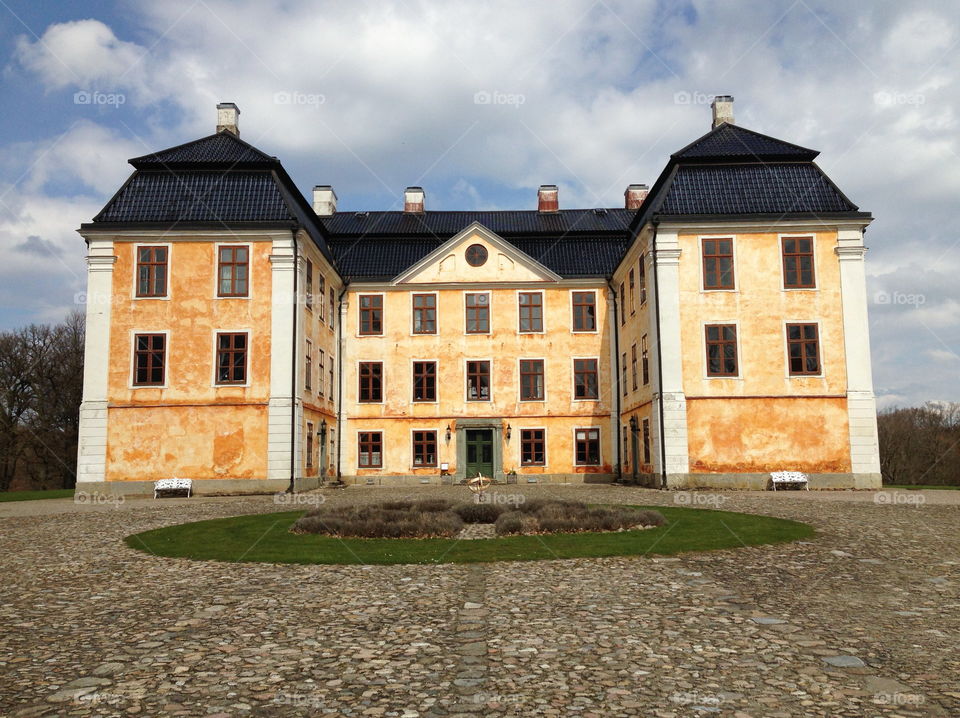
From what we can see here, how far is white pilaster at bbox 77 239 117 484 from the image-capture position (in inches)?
958

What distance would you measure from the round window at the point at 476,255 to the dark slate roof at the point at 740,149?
10.1m

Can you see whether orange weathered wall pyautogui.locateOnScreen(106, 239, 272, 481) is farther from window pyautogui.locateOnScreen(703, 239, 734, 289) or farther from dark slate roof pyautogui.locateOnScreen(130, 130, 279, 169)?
window pyautogui.locateOnScreen(703, 239, 734, 289)

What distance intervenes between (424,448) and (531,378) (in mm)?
5433

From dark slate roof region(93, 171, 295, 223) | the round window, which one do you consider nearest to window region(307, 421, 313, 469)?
dark slate roof region(93, 171, 295, 223)

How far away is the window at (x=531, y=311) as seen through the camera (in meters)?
33.2

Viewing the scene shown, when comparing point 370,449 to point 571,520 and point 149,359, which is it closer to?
point 149,359

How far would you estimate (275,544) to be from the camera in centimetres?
1130

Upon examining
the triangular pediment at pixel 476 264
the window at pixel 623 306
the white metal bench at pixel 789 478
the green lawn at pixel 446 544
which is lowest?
the green lawn at pixel 446 544

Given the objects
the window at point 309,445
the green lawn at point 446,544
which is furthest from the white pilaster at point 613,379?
the green lawn at point 446,544

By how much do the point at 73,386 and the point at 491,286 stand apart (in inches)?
1009

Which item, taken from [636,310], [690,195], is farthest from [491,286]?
[690,195]

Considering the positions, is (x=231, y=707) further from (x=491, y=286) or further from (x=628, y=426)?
(x=491, y=286)

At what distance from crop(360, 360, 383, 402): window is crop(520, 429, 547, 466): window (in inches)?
249

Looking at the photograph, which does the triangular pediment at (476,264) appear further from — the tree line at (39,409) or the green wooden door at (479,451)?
the tree line at (39,409)
